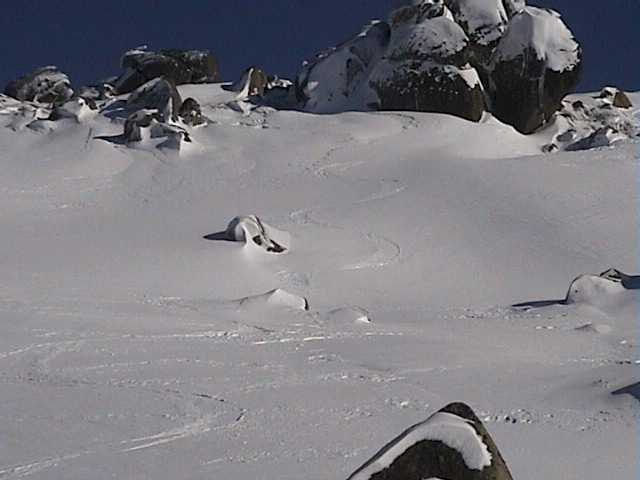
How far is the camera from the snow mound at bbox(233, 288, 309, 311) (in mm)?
10195

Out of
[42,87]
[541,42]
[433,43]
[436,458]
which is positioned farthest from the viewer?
[42,87]

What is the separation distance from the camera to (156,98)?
21625 millimetres

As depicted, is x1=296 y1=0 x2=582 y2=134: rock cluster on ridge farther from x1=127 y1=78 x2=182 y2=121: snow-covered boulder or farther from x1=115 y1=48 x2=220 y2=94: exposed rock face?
x1=115 y1=48 x2=220 y2=94: exposed rock face

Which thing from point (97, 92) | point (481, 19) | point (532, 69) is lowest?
point (97, 92)

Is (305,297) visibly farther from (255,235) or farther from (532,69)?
(532,69)

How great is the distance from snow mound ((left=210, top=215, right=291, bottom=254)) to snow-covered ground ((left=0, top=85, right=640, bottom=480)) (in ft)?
0.49

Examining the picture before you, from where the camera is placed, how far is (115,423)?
6.10 m

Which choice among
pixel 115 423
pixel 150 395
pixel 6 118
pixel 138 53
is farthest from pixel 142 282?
pixel 138 53

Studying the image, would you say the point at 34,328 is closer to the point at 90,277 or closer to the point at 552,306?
the point at 90,277

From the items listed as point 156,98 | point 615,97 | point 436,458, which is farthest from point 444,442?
point 615,97

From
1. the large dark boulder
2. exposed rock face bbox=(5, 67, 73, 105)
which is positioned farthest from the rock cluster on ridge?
exposed rock face bbox=(5, 67, 73, 105)

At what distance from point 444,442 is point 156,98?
18.6 m

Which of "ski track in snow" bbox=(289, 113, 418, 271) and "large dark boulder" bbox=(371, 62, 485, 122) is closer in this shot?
"ski track in snow" bbox=(289, 113, 418, 271)

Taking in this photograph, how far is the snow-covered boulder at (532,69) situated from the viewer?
21453 mm
